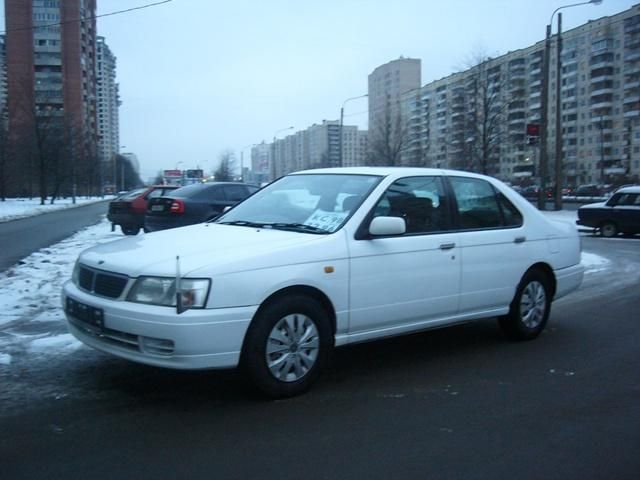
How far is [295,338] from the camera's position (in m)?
4.41

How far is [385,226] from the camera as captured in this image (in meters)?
4.73

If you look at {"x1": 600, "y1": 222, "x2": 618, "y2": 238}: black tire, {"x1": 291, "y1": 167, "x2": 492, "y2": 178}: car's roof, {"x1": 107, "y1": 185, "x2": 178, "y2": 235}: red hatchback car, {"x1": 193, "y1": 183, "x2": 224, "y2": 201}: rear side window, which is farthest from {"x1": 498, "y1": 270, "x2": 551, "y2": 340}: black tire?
{"x1": 600, "y1": 222, "x2": 618, "y2": 238}: black tire

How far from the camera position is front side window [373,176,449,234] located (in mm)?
5188

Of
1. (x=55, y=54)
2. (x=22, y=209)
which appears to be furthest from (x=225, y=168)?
(x=55, y=54)

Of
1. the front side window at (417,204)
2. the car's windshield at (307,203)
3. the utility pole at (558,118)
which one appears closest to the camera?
the car's windshield at (307,203)

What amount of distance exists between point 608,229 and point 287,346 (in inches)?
686

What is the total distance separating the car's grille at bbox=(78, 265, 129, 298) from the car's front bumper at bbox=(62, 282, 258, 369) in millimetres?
98

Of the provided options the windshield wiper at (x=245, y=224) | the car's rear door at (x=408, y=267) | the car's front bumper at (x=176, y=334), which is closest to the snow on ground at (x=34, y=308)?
the car's front bumper at (x=176, y=334)

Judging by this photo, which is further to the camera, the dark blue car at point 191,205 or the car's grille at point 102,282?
the dark blue car at point 191,205

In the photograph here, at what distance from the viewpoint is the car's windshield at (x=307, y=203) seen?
4.97 meters

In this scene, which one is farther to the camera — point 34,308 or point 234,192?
point 234,192

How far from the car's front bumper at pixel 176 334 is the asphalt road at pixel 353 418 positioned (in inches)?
15.3

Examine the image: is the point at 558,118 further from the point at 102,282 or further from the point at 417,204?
the point at 102,282

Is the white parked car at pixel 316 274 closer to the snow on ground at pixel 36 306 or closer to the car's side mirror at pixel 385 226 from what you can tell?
the car's side mirror at pixel 385 226
